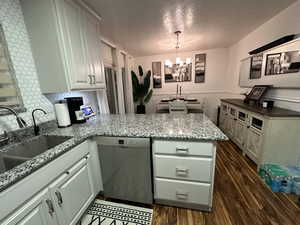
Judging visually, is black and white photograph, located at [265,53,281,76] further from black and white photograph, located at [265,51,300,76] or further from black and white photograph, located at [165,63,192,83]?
black and white photograph, located at [165,63,192,83]

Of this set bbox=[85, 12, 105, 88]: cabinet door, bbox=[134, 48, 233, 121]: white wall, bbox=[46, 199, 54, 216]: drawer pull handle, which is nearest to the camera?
bbox=[46, 199, 54, 216]: drawer pull handle

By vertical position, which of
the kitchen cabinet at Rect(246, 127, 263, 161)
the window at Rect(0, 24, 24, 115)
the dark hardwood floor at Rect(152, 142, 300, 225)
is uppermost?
the window at Rect(0, 24, 24, 115)

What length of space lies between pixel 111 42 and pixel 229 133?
3.48 metres

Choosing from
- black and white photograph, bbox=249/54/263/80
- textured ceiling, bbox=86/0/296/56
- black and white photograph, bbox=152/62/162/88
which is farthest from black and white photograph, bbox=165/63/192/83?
black and white photograph, bbox=249/54/263/80

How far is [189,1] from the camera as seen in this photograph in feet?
5.69

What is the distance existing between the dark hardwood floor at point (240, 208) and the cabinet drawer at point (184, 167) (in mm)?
429

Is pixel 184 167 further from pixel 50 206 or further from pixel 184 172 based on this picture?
pixel 50 206

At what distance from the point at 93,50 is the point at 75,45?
355mm

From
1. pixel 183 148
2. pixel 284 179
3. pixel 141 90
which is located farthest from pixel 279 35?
pixel 141 90

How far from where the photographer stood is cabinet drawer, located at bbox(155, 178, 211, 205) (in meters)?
1.34

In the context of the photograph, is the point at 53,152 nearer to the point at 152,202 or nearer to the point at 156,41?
the point at 152,202

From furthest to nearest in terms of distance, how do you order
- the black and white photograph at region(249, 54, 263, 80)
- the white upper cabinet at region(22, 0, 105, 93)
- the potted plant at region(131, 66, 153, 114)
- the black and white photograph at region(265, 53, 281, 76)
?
the potted plant at region(131, 66, 153, 114) < the black and white photograph at region(249, 54, 263, 80) < the black and white photograph at region(265, 53, 281, 76) < the white upper cabinet at region(22, 0, 105, 93)

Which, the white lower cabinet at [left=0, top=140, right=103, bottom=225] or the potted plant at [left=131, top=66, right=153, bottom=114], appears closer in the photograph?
the white lower cabinet at [left=0, top=140, right=103, bottom=225]

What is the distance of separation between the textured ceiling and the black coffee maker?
1277 mm
